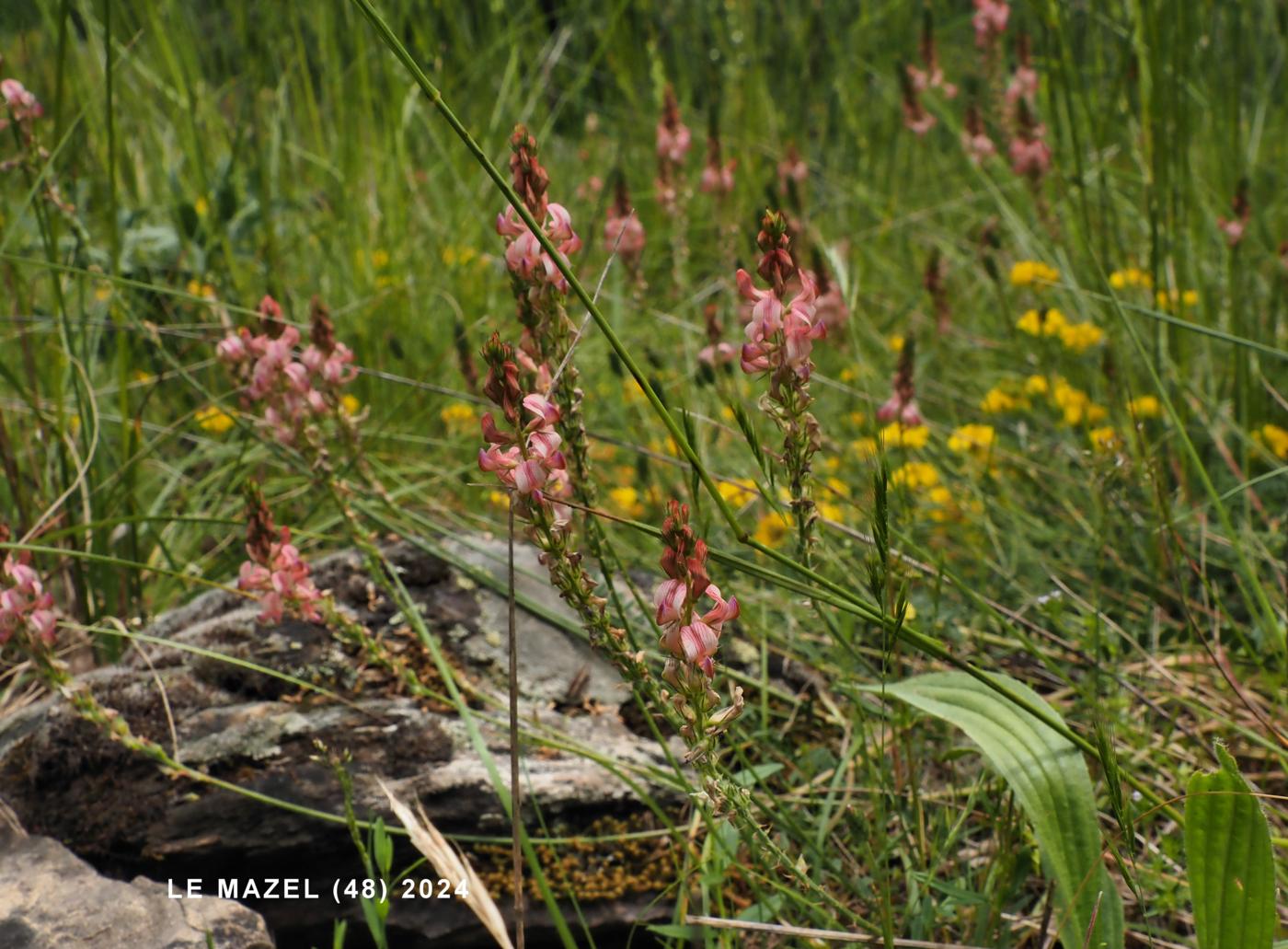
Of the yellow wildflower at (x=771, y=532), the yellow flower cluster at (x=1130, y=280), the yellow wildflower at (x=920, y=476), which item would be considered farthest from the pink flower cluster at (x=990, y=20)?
the yellow wildflower at (x=771, y=532)

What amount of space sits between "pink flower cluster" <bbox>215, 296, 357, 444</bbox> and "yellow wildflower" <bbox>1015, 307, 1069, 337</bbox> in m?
1.48

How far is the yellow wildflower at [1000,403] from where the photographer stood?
2596mm

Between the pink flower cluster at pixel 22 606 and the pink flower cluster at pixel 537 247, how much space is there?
31.4 inches

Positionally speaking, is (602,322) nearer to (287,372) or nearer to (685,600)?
(685,600)

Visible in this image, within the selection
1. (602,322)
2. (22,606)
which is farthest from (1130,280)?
(22,606)

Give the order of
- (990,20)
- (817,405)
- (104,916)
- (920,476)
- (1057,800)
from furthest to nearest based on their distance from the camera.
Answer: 1. (990,20)
2. (817,405)
3. (920,476)
4. (104,916)
5. (1057,800)

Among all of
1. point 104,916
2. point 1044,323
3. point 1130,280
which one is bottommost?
point 104,916

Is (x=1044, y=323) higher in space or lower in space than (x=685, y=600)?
higher

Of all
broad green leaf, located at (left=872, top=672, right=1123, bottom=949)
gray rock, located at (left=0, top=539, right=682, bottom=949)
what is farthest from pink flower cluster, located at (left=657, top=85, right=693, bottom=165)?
broad green leaf, located at (left=872, top=672, right=1123, bottom=949)

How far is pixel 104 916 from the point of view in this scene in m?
1.32

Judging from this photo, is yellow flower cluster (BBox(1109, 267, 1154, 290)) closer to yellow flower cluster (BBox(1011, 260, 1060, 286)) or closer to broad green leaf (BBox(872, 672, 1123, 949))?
yellow flower cluster (BBox(1011, 260, 1060, 286))

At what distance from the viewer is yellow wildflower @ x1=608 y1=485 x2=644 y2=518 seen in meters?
2.45

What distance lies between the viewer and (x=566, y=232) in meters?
1.19

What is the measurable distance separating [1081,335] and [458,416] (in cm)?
146
